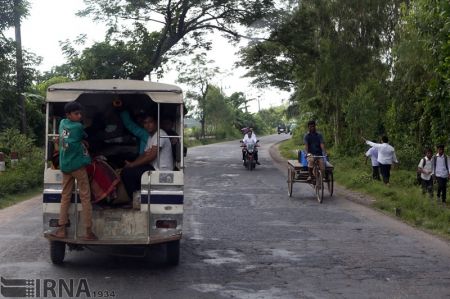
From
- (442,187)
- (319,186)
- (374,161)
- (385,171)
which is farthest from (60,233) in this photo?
(374,161)

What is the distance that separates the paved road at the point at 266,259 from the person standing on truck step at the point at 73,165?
623 millimetres

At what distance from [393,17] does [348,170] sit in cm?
656

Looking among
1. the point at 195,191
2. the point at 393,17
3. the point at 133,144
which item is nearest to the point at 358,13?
the point at 393,17

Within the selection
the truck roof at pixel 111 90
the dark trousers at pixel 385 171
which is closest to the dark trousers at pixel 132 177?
the truck roof at pixel 111 90

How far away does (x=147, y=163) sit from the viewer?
809 cm

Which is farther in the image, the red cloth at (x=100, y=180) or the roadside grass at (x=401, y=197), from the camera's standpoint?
the roadside grass at (x=401, y=197)

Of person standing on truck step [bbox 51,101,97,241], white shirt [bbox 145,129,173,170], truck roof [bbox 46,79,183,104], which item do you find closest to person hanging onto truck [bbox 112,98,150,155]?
white shirt [bbox 145,129,173,170]

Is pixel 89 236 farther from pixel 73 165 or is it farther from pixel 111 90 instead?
pixel 111 90

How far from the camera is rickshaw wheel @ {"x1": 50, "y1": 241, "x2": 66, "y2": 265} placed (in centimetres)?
773

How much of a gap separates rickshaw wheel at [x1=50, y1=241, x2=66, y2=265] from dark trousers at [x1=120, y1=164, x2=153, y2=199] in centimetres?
108

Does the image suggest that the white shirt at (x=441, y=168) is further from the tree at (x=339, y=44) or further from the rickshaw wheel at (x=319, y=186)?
the tree at (x=339, y=44)

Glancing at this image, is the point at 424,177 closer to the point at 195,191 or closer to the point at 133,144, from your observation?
the point at 195,191

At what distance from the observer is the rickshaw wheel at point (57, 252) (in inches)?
305

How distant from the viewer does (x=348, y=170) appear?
73.9ft
